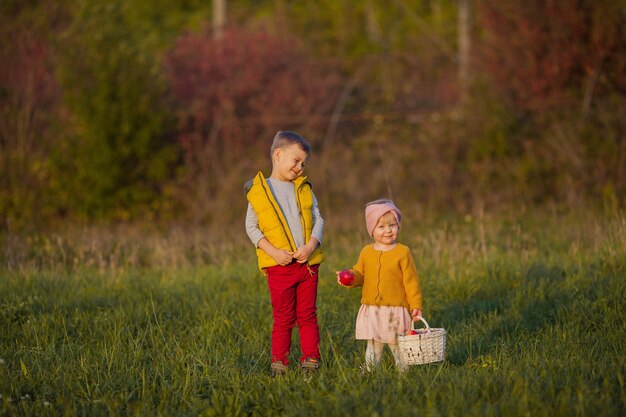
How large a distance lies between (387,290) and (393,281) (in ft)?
0.22

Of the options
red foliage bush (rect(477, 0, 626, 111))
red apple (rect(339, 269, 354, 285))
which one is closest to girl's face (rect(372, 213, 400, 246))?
red apple (rect(339, 269, 354, 285))

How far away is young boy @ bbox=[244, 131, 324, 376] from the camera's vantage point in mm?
5383

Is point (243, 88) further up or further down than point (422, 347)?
further up

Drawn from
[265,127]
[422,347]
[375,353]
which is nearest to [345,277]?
[375,353]

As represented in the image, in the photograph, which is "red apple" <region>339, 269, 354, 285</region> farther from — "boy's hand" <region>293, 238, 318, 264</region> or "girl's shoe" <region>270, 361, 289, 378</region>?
"girl's shoe" <region>270, 361, 289, 378</region>

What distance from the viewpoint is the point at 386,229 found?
528 cm

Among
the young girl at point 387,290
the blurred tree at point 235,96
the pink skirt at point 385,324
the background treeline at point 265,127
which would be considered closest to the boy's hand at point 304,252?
the young girl at point 387,290

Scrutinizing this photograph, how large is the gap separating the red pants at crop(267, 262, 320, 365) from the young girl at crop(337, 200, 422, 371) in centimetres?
31

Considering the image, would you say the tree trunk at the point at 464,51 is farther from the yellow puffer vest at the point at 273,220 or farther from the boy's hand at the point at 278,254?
the boy's hand at the point at 278,254

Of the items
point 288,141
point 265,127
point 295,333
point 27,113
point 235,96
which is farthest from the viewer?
point 235,96

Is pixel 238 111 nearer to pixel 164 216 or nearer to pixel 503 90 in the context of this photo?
pixel 164 216

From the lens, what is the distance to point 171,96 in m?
17.1

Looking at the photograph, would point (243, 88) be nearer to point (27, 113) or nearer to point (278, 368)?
point (27, 113)

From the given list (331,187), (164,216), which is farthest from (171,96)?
(331,187)
